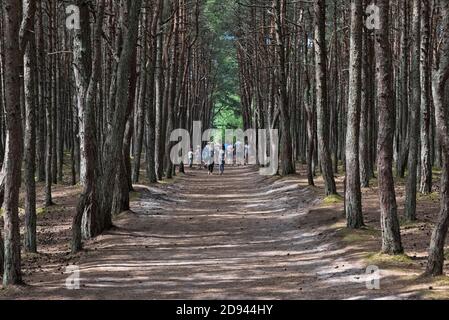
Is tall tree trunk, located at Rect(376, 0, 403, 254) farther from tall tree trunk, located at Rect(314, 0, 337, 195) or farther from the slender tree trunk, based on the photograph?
tall tree trunk, located at Rect(314, 0, 337, 195)

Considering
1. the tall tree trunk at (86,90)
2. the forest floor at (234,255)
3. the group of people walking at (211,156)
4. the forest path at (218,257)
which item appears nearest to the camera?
the forest floor at (234,255)

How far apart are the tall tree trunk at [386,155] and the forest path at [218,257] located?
95 centimetres

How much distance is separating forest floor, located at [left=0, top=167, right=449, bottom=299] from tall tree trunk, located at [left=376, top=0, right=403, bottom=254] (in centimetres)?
39

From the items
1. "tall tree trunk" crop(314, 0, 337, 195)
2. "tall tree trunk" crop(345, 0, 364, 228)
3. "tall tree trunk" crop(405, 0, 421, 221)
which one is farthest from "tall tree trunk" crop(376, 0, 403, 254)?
"tall tree trunk" crop(314, 0, 337, 195)

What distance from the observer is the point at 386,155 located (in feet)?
37.6

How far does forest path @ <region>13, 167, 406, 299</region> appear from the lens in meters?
9.88

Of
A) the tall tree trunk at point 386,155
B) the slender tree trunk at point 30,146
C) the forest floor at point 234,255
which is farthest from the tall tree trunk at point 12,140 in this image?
the tall tree trunk at point 386,155

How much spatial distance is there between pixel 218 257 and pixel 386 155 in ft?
12.9

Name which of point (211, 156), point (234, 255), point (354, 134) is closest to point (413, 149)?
point (354, 134)

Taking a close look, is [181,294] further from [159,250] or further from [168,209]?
[168,209]

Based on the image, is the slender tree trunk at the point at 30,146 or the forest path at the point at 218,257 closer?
the forest path at the point at 218,257

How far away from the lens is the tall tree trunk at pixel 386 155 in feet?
37.4

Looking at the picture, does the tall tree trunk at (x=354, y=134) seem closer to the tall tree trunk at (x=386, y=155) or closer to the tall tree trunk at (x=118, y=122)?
the tall tree trunk at (x=386, y=155)

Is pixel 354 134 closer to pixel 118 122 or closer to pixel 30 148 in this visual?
pixel 118 122
